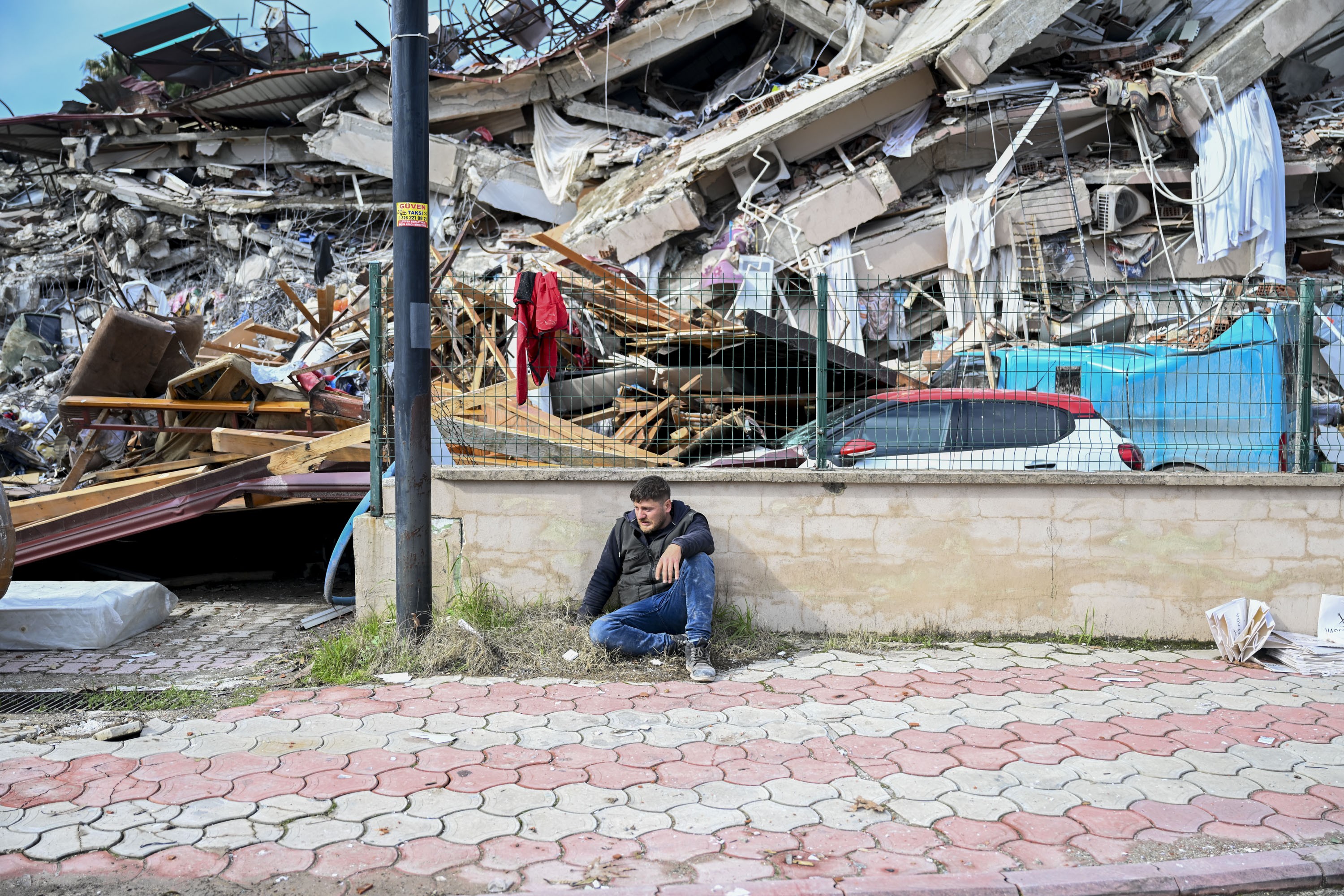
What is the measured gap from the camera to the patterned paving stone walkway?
3.35 metres

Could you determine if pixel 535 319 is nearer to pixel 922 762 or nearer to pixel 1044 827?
pixel 922 762

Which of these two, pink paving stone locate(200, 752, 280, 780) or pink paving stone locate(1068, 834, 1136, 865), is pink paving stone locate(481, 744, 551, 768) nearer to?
pink paving stone locate(200, 752, 280, 780)

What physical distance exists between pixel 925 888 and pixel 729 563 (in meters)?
3.14

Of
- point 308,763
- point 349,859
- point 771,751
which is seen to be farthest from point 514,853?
point 771,751

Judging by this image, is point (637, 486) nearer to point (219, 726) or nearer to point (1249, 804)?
point (219, 726)

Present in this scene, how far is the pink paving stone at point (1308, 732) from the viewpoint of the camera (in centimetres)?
455

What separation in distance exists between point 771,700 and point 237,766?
8.48ft

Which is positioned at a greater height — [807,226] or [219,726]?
[807,226]

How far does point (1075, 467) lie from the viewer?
6.42 metres

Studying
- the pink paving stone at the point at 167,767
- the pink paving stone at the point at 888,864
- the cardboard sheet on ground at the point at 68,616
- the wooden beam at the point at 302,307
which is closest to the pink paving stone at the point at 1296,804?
the pink paving stone at the point at 888,864

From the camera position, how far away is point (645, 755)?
14.0ft

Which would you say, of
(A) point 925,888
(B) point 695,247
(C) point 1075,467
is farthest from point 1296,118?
(A) point 925,888

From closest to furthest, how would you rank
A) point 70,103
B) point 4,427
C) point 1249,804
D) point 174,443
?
point 1249,804 < point 174,443 < point 4,427 < point 70,103

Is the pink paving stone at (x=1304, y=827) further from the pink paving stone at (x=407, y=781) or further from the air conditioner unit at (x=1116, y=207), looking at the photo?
the air conditioner unit at (x=1116, y=207)
